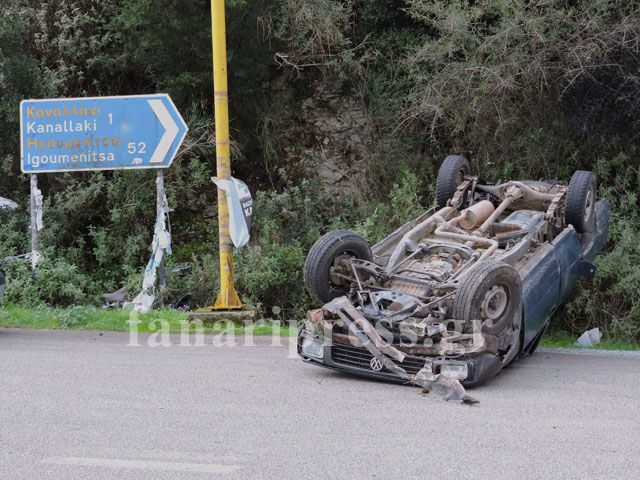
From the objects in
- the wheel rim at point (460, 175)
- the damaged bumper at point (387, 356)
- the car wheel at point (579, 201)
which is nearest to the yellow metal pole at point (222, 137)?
the damaged bumper at point (387, 356)

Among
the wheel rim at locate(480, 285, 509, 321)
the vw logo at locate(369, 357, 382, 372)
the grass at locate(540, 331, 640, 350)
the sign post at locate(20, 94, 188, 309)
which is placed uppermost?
the sign post at locate(20, 94, 188, 309)

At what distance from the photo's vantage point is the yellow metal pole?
986 cm

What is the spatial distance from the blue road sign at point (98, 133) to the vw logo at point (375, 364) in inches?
220

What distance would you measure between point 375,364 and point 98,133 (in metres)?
6.59

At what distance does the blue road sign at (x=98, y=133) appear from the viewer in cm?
1188

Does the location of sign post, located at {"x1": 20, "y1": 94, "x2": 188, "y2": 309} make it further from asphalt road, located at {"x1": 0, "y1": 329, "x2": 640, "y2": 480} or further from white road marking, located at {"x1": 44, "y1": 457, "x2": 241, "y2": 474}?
white road marking, located at {"x1": 44, "y1": 457, "x2": 241, "y2": 474}

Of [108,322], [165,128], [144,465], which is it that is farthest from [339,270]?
[165,128]

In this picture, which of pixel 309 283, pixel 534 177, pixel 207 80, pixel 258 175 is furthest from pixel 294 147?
pixel 309 283

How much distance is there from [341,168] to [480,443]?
9505 millimetres

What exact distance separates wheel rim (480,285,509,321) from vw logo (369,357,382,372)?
0.99 m

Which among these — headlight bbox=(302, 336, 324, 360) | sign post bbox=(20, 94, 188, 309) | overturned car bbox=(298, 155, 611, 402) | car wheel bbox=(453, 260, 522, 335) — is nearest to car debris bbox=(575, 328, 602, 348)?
overturned car bbox=(298, 155, 611, 402)

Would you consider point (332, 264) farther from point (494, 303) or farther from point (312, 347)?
point (494, 303)

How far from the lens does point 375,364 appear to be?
7.40 meters

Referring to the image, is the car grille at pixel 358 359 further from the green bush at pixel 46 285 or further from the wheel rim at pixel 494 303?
the green bush at pixel 46 285
